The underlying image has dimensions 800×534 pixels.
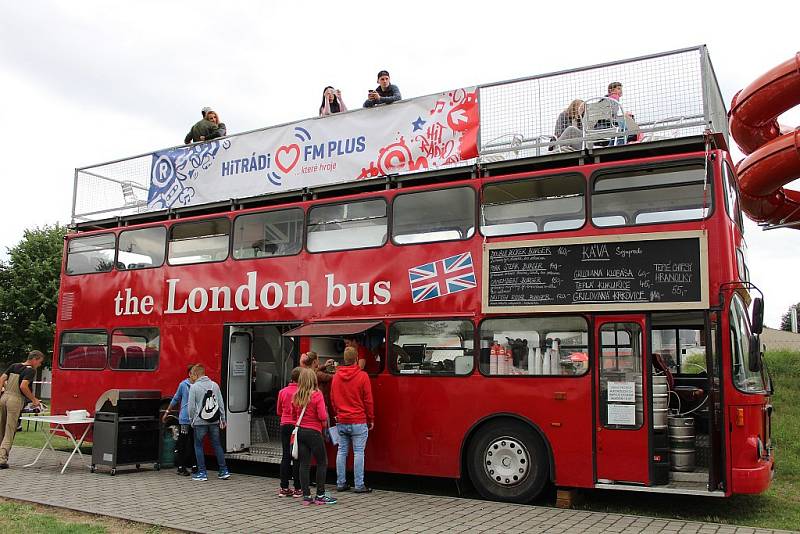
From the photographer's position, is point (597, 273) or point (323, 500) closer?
point (597, 273)

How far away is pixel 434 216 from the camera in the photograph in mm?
9734

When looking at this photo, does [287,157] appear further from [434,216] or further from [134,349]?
[134,349]

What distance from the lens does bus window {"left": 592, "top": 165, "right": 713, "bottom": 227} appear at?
8156 millimetres

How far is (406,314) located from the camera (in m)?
9.70

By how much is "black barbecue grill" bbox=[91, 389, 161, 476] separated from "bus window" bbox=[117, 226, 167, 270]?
2.29 m

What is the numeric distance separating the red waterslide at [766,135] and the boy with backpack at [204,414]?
30.9ft

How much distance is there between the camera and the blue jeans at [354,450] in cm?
934

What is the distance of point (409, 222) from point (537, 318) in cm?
221

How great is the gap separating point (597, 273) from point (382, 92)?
4609mm

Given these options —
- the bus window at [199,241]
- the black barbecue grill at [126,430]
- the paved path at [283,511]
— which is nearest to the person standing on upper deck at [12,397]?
the paved path at [283,511]

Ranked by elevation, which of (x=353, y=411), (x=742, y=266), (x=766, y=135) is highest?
(x=766, y=135)

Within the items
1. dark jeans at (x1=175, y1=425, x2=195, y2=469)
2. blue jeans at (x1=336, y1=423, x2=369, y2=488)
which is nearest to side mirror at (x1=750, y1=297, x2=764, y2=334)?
blue jeans at (x1=336, y1=423, x2=369, y2=488)

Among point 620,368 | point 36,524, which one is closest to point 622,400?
point 620,368

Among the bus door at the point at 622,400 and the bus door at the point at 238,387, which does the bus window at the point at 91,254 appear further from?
the bus door at the point at 622,400
